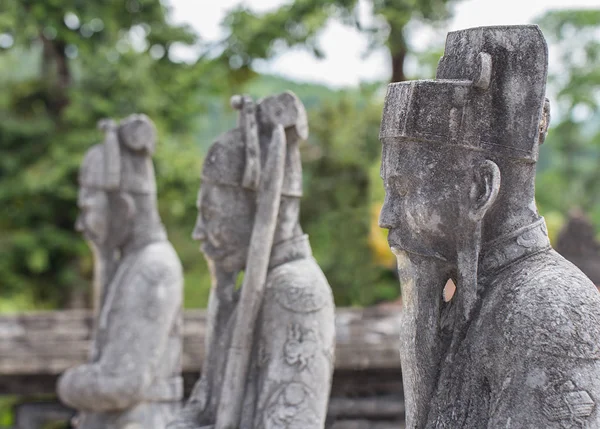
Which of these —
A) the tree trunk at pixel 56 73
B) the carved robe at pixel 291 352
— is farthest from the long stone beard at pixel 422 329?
the tree trunk at pixel 56 73

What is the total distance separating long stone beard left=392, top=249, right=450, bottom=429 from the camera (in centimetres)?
335

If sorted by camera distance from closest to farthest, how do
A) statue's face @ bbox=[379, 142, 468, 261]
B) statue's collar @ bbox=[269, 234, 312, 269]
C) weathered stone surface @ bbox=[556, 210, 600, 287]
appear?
statue's face @ bbox=[379, 142, 468, 261], statue's collar @ bbox=[269, 234, 312, 269], weathered stone surface @ bbox=[556, 210, 600, 287]

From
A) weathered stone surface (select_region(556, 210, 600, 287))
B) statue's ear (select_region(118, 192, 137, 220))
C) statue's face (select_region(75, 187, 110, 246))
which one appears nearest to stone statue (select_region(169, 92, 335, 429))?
statue's ear (select_region(118, 192, 137, 220))

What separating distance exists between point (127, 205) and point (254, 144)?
264 cm

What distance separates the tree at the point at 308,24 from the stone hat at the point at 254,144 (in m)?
11.7

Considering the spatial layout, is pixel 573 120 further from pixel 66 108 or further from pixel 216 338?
pixel 216 338

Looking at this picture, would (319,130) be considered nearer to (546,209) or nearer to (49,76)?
(49,76)

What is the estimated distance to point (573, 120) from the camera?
2875 centimetres

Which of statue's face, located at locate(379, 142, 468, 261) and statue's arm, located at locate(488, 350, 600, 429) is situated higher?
statue's face, located at locate(379, 142, 468, 261)

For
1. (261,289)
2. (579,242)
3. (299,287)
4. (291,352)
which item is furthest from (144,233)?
(579,242)

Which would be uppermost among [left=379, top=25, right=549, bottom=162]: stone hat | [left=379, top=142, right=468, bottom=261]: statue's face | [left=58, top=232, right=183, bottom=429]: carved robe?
[left=379, top=25, right=549, bottom=162]: stone hat

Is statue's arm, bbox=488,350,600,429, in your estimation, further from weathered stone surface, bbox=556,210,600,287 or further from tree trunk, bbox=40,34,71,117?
tree trunk, bbox=40,34,71,117

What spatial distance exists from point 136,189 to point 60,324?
3.86 meters

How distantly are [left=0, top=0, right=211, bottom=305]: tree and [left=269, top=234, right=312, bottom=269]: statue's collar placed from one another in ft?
38.2
